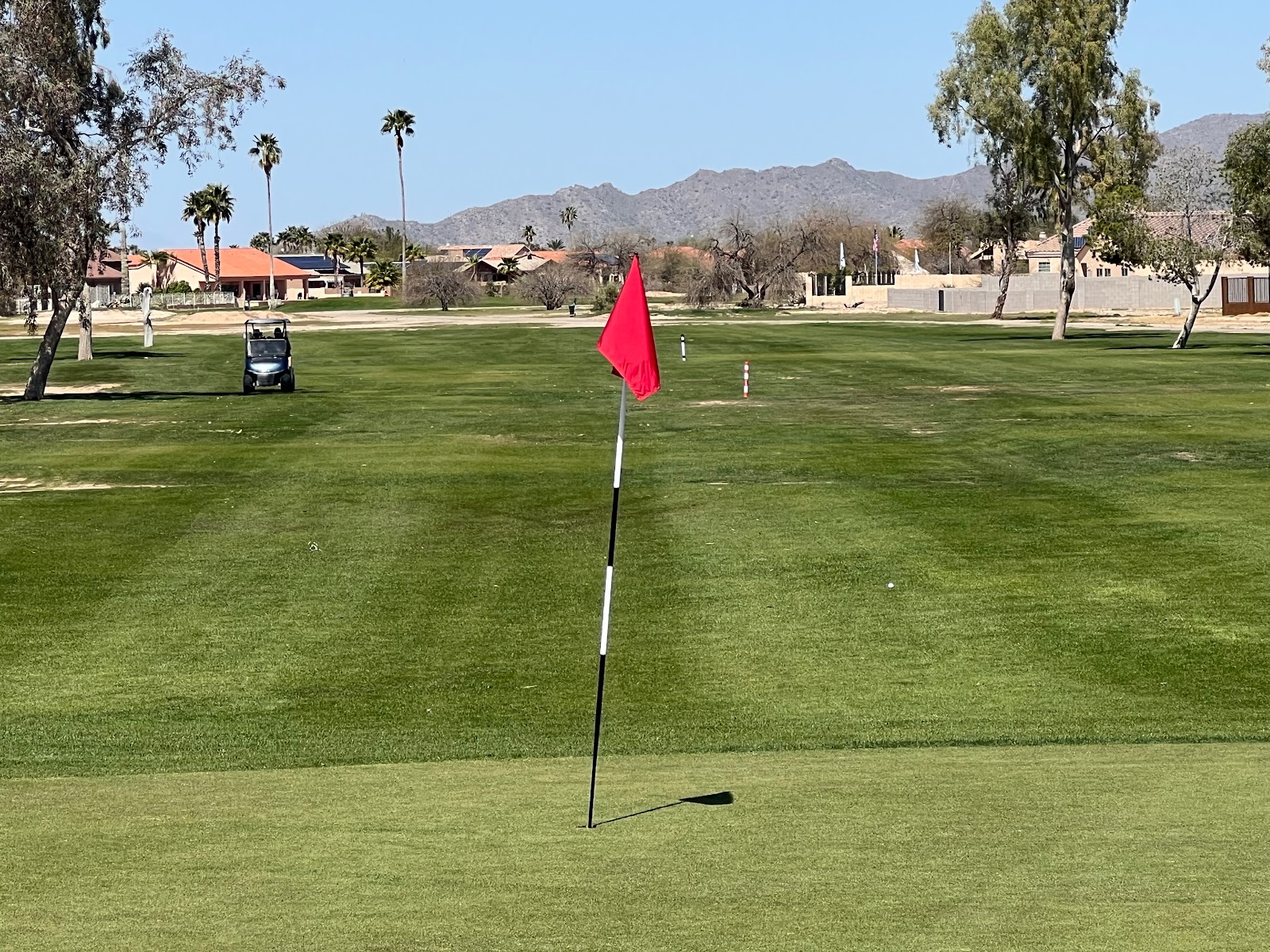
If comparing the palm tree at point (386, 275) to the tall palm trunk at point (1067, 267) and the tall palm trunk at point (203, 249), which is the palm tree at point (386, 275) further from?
the tall palm trunk at point (1067, 267)

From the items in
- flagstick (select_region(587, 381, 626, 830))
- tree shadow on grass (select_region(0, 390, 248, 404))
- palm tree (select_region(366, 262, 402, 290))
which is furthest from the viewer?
palm tree (select_region(366, 262, 402, 290))

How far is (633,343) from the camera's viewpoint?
34.2 feet

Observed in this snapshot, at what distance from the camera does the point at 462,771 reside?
11250 mm

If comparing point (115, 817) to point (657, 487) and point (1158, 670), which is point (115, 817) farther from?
point (657, 487)

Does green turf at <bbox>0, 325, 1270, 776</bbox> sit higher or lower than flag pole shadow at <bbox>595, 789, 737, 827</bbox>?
lower

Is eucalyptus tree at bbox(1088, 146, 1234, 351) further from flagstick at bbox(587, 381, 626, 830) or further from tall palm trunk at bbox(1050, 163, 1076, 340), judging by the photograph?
flagstick at bbox(587, 381, 626, 830)

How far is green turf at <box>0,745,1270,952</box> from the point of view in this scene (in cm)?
702

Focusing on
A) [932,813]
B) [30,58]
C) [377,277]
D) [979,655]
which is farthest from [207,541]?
[377,277]

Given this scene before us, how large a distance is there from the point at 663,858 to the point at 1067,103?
7516 centimetres

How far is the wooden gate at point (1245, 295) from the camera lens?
98.8 meters

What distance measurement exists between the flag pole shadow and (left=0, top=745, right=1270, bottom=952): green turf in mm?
62

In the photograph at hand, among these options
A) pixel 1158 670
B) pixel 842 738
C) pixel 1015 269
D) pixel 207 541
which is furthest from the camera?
pixel 1015 269

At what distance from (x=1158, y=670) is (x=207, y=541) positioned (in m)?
11.5

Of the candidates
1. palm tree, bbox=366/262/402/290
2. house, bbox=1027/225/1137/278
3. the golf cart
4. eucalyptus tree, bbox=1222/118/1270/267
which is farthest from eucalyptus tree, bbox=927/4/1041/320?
palm tree, bbox=366/262/402/290
